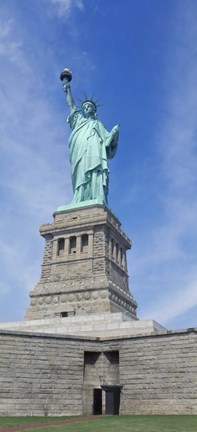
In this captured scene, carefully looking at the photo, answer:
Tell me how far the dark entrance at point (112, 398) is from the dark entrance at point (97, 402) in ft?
A: 2.53

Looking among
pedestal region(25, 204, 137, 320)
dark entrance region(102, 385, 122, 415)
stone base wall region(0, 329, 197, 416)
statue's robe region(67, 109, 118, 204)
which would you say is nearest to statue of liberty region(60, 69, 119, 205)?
statue's robe region(67, 109, 118, 204)

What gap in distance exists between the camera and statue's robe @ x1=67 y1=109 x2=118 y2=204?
113 feet

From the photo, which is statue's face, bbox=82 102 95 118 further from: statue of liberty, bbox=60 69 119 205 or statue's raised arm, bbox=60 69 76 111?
statue's raised arm, bbox=60 69 76 111

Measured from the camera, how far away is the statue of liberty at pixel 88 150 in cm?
3447

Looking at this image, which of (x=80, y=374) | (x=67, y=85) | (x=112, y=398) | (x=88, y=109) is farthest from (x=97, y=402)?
(x=67, y=85)

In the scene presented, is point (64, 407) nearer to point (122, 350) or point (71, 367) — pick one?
→ point (71, 367)

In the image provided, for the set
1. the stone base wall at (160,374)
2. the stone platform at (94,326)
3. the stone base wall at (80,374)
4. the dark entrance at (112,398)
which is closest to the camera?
the stone base wall at (160,374)

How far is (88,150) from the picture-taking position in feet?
116

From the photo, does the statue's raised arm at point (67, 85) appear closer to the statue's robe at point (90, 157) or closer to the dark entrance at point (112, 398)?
the statue's robe at point (90, 157)

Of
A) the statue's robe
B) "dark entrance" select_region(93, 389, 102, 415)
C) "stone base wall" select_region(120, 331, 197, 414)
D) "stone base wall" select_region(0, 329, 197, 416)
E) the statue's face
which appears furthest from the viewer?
the statue's face

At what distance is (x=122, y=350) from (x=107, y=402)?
204 centimetres

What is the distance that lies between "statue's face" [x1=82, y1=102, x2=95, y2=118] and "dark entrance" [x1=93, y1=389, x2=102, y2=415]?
Result: 27.5 meters

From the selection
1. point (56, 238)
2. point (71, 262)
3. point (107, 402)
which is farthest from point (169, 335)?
point (56, 238)

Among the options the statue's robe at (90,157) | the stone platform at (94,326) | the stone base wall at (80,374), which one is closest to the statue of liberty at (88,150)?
the statue's robe at (90,157)
